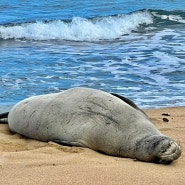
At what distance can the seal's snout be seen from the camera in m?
4.16

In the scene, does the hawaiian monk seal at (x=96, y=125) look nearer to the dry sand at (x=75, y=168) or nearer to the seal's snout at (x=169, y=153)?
the seal's snout at (x=169, y=153)

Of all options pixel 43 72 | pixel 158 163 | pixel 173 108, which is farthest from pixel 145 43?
pixel 158 163

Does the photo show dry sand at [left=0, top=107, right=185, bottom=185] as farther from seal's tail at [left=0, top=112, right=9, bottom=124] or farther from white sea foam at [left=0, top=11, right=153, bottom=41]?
white sea foam at [left=0, top=11, right=153, bottom=41]

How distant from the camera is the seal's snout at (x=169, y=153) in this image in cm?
416

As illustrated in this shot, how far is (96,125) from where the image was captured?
487 centimetres

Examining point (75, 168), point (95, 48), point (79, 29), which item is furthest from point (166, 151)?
point (79, 29)

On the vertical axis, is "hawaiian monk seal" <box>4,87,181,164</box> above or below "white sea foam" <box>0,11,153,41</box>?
above

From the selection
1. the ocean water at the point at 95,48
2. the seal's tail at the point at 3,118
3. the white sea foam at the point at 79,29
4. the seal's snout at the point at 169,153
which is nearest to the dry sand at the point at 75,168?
the seal's snout at the point at 169,153

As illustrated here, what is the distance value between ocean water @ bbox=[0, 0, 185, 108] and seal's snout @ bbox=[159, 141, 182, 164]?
3.17 metres

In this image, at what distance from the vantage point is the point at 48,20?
60.1 ft

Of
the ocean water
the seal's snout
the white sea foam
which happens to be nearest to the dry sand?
the seal's snout

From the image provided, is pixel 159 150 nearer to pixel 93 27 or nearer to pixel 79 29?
pixel 79 29

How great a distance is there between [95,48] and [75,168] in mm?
10056

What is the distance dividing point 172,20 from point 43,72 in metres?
9.94
